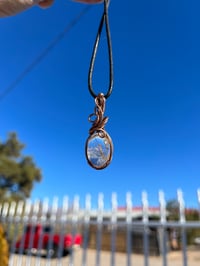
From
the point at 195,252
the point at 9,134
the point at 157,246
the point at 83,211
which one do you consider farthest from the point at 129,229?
the point at 9,134

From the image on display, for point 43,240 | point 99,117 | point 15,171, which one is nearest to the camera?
point 99,117

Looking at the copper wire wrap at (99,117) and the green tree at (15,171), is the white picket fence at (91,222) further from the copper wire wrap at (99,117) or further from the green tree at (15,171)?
the green tree at (15,171)

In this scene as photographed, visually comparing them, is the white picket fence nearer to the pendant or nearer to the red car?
the red car

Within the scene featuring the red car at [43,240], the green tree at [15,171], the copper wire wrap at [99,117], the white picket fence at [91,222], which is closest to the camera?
the copper wire wrap at [99,117]

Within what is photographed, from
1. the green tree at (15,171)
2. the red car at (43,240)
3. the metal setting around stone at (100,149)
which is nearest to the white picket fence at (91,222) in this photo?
the red car at (43,240)

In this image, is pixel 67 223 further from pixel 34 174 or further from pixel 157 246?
pixel 34 174

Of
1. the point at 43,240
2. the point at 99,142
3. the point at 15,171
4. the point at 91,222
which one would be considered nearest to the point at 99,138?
the point at 99,142

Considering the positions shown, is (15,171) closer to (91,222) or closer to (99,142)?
(91,222)
